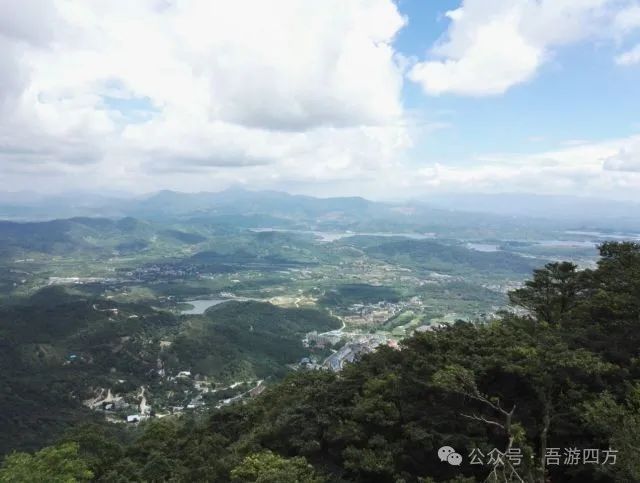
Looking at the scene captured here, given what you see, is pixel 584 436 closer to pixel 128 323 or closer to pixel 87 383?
pixel 87 383

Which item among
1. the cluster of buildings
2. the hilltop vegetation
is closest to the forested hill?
the hilltop vegetation

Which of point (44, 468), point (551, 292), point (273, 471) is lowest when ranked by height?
point (44, 468)

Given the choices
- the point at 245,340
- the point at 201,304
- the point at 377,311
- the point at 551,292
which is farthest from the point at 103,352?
the point at 551,292

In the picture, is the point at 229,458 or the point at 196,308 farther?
the point at 196,308

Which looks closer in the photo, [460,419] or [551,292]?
[460,419]

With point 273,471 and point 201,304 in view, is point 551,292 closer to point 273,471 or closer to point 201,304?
point 273,471

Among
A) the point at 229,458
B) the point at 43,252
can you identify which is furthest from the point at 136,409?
the point at 43,252

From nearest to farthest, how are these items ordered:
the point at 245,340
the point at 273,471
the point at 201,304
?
the point at 273,471
the point at 245,340
the point at 201,304
